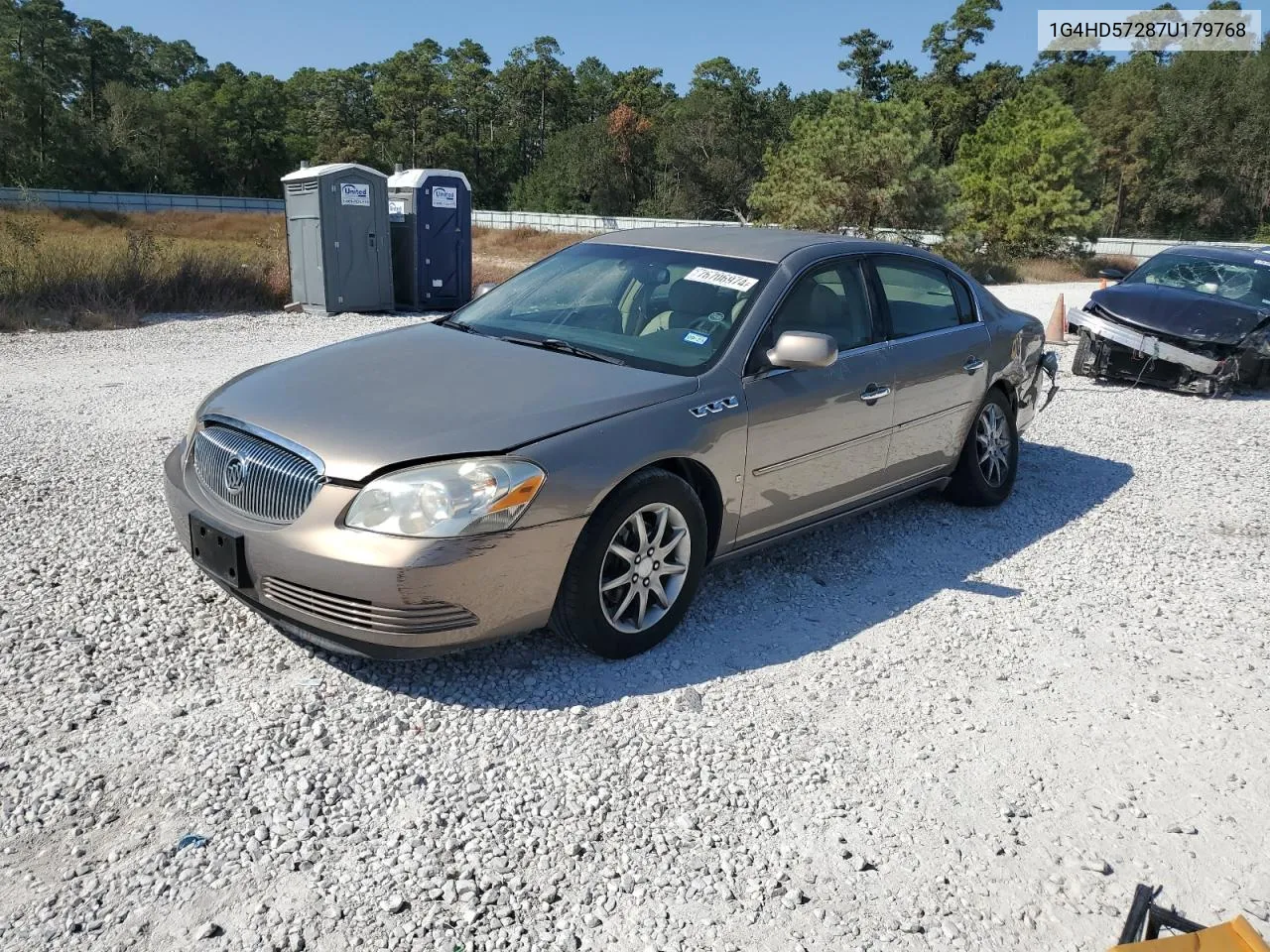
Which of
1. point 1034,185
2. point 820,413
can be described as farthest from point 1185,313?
point 1034,185

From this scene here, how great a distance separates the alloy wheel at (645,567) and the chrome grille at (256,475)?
3.56 feet

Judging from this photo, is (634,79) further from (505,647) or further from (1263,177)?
(505,647)

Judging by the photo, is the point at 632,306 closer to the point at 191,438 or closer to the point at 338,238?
the point at 191,438

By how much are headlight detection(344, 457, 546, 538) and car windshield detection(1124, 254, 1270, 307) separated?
31.5 feet

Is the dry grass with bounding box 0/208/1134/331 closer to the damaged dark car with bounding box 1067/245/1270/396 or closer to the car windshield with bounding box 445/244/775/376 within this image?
the damaged dark car with bounding box 1067/245/1270/396

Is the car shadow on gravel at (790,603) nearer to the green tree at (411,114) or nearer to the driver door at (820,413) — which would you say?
the driver door at (820,413)

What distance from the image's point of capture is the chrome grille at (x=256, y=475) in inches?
129

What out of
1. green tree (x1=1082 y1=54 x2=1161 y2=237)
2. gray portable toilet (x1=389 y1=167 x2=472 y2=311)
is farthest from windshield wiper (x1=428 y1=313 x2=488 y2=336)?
green tree (x1=1082 y1=54 x2=1161 y2=237)

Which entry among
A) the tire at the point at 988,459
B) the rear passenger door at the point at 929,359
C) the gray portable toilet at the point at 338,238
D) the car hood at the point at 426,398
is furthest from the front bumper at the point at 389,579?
the gray portable toilet at the point at 338,238

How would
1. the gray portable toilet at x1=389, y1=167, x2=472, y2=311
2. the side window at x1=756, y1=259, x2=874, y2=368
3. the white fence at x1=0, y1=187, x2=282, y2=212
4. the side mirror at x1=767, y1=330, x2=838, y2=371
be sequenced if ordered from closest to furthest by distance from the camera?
the side mirror at x1=767, y1=330, x2=838, y2=371
the side window at x1=756, y1=259, x2=874, y2=368
the gray portable toilet at x1=389, y1=167, x2=472, y2=311
the white fence at x1=0, y1=187, x2=282, y2=212

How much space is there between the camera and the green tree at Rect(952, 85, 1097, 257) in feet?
115

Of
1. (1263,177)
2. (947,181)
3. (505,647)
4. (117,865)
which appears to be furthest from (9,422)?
(1263,177)

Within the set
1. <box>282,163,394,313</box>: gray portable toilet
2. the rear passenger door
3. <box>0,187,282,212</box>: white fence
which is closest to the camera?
the rear passenger door

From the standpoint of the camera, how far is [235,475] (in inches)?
137
